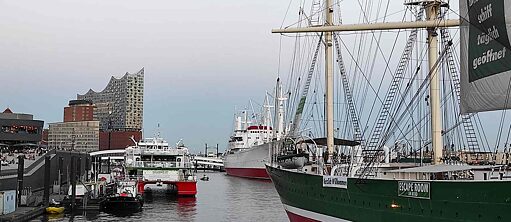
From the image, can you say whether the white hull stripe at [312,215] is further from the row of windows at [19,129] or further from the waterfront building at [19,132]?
the row of windows at [19,129]

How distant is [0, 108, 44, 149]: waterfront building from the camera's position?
319 ft

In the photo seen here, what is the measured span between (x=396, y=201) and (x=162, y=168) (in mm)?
39285

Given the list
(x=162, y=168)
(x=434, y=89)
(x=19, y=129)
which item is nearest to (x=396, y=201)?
(x=434, y=89)

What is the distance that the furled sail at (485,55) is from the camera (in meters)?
16.7

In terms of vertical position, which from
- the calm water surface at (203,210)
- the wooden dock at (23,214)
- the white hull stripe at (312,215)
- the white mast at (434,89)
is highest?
the white mast at (434,89)

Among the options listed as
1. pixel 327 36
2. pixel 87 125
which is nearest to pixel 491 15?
pixel 327 36

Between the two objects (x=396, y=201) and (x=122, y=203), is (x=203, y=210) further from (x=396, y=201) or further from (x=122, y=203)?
(x=396, y=201)

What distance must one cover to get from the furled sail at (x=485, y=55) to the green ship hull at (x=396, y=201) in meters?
2.50

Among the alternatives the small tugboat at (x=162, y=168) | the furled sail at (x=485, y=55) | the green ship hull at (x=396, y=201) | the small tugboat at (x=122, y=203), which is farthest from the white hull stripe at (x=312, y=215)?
the small tugboat at (x=162, y=168)

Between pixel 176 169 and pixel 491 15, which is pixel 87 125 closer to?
pixel 176 169

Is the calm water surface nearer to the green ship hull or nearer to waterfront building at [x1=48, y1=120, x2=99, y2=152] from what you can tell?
the green ship hull

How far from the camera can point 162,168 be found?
56.9 meters

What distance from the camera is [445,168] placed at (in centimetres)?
1902

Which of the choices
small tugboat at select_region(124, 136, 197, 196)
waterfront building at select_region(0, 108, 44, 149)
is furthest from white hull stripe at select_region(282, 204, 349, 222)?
waterfront building at select_region(0, 108, 44, 149)
